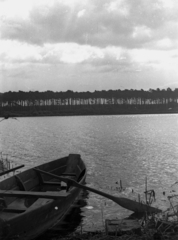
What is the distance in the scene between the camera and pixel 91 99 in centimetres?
17850

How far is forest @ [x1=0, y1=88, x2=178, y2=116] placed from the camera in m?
172

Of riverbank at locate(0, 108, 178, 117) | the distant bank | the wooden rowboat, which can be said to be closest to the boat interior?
the wooden rowboat

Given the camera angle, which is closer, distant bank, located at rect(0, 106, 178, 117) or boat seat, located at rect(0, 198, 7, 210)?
boat seat, located at rect(0, 198, 7, 210)

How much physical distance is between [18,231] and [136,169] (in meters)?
13.3

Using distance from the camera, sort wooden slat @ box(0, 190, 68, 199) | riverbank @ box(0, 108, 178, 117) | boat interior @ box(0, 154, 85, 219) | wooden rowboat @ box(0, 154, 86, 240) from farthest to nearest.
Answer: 1. riverbank @ box(0, 108, 178, 117)
2. boat interior @ box(0, 154, 85, 219)
3. wooden slat @ box(0, 190, 68, 199)
4. wooden rowboat @ box(0, 154, 86, 240)

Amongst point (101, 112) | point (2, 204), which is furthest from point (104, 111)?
point (2, 204)

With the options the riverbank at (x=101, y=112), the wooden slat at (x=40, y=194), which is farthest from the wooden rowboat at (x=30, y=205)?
the riverbank at (x=101, y=112)

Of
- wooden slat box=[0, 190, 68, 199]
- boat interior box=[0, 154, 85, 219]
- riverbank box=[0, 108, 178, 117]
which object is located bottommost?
riverbank box=[0, 108, 178, 117]

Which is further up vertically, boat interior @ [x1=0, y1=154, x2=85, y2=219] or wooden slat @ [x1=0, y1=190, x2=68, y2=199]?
wooden slat @ [x1=0, y1=190, x2=68, y2=199]

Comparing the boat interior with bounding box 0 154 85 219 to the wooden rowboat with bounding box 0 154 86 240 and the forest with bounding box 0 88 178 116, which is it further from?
the forest with bounding box 0 88 178 116

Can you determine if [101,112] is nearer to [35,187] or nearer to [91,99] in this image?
[91,99]

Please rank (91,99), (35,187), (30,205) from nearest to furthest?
(30,205)
(35,187)
(91,99)

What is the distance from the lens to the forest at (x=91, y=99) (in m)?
172

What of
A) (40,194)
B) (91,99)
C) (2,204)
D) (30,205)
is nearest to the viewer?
(40,194)
